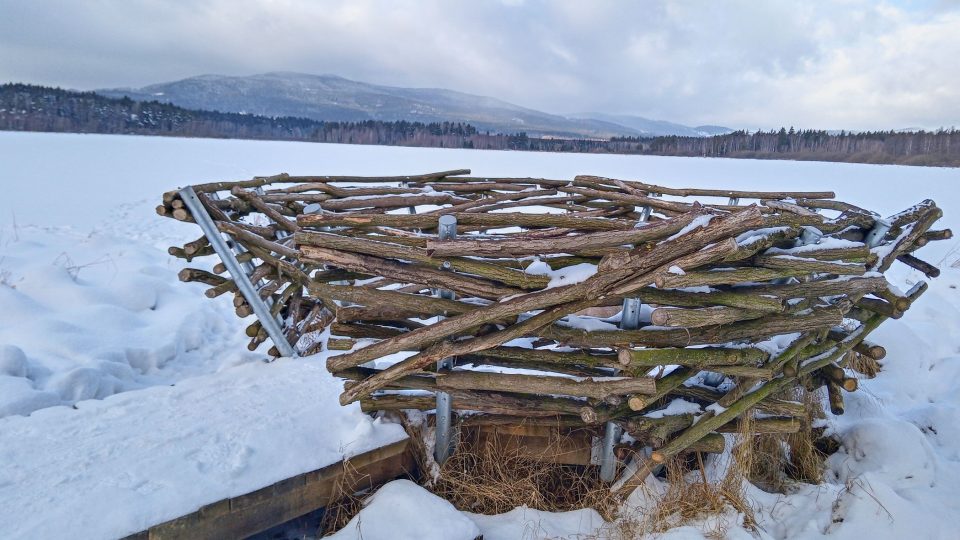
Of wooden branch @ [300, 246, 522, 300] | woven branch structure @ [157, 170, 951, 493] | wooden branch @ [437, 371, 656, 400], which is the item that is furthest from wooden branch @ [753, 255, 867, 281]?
wooden branch @ [300, 246, 522, 300]

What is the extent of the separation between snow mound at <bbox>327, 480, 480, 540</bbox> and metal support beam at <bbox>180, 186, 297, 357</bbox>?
6.93 feet

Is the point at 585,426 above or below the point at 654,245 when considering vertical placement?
below

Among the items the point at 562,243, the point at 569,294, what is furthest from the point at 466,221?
the point at 569,294

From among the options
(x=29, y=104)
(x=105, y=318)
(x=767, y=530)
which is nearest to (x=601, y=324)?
(x=767, y=530)

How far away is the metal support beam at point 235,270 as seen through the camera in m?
3.97

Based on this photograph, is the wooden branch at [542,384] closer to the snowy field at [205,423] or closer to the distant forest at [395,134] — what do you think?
the snowy field at [205,423]

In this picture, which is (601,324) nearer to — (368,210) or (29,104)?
(368,210)

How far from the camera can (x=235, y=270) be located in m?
4.24

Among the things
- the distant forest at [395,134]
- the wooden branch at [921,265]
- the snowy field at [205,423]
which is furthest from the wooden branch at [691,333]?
the distant forest at [395,134]

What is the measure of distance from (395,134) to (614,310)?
41631mm

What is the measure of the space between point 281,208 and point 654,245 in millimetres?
3310

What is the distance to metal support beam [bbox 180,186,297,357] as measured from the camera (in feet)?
13.0

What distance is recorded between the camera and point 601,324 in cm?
271

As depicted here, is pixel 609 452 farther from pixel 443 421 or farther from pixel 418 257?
pixel 418 257
